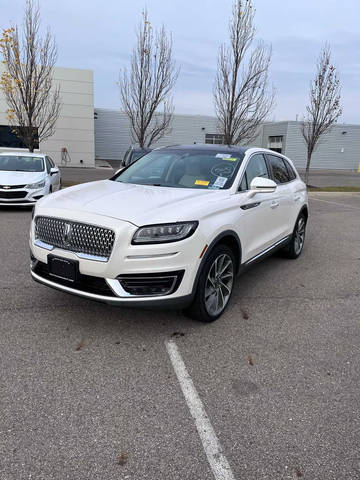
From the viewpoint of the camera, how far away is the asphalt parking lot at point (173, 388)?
2139 millimetres

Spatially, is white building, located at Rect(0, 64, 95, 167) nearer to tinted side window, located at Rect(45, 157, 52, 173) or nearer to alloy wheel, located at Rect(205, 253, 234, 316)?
tinted side window, located at Rect(45, 157, 52, 173)

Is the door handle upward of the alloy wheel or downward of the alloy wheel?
upward

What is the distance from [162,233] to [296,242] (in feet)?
12.2

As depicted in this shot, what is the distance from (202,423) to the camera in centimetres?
243

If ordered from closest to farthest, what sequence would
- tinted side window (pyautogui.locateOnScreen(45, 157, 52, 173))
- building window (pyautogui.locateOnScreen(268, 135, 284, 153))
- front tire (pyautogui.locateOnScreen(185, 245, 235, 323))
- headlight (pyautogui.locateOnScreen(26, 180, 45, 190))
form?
front tire (pyautogui.locateOnScreen(185, 245, 235, 323)) → headlight (pyautogui.locateOnScreen(26, 180, 45, 190)) → tinted side window (pyautogui.locateOnScreen(45, 157, 52, 173)) → building window (pyautogui.locateOnScreen(268, 135, 284, 153))

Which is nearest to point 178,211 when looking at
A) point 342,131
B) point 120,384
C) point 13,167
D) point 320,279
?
point 120,384

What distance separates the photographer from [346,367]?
3141mm

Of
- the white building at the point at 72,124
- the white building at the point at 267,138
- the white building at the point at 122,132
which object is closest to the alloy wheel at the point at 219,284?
the white building at the point at 72,124

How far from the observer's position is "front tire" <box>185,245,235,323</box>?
3496 millimetres

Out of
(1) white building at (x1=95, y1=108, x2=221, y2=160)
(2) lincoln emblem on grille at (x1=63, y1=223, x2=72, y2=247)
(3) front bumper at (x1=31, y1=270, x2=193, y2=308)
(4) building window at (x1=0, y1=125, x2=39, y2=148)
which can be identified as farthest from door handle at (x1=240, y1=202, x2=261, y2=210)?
(1) white building at (x1=95, y1=108, x2=221, y2=160)

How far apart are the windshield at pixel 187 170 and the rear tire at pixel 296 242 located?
2.11m

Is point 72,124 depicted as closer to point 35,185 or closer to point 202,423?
point 35,185

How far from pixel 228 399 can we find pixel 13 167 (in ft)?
30.1

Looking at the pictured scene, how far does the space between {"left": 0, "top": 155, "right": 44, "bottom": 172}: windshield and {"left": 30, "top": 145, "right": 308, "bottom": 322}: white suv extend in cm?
634
